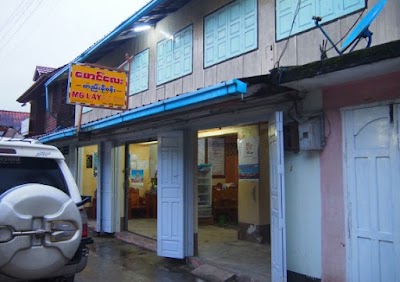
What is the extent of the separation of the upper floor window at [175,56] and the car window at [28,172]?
4.74 meters

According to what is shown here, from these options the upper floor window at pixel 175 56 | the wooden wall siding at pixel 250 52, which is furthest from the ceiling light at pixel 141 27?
the upper floor window at pixel 175 56

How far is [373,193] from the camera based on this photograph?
205 inches

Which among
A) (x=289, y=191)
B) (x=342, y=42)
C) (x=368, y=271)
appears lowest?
(x=368, y=271)

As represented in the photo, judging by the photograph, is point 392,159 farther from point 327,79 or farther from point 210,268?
point 210,268

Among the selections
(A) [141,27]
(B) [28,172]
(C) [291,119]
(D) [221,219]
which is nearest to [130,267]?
(B) [28,172]

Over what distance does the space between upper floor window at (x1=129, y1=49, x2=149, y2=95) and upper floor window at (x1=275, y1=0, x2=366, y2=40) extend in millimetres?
4721

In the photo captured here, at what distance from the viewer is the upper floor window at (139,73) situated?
10.6 meters

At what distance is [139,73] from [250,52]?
4434 mm

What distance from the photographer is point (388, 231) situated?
16.4ft

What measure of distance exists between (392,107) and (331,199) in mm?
1517

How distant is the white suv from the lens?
372 centimetres

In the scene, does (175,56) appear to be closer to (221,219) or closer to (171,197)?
(171,197)

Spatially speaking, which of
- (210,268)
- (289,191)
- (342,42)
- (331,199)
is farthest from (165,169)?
(342,42)

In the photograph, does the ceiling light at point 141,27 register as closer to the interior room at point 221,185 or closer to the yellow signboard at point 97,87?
the yellow signboard at point 97,87
